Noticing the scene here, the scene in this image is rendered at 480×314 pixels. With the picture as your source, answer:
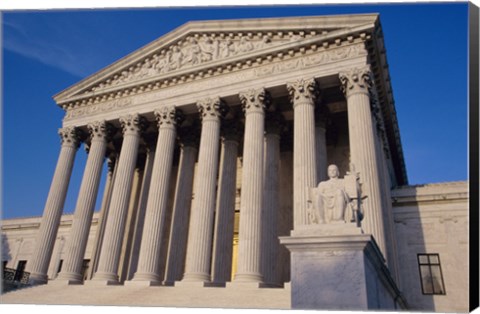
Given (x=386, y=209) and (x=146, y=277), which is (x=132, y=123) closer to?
(x=146, y=277)

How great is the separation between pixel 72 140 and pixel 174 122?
909 cm

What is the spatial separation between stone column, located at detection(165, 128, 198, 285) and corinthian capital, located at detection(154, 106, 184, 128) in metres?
3.05

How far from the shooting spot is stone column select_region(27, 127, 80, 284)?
87.8 feet

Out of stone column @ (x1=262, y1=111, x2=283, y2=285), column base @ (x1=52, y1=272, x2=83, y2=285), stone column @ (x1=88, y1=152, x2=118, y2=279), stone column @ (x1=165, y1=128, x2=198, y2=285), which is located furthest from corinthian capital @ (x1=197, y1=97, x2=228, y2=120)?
column base @ (x1=52, y1=272, x2=83, y2=285)

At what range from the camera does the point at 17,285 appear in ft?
80.0

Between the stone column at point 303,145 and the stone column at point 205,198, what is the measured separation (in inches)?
206

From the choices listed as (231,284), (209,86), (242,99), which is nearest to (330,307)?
(231,284)

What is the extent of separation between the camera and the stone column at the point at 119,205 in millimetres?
24828

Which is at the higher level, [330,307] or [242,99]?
[242,99]

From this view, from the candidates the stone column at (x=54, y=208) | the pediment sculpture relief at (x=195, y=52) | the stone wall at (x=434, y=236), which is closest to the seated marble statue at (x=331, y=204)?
the pediment sculpture relief at (x=195, y=52)

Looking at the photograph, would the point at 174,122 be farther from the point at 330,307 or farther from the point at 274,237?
the point at 330,307

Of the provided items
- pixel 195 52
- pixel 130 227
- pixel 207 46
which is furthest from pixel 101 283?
pixel 207 46

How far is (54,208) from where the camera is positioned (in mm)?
28766

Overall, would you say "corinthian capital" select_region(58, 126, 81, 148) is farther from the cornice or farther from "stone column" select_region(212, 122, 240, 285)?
the cornice
